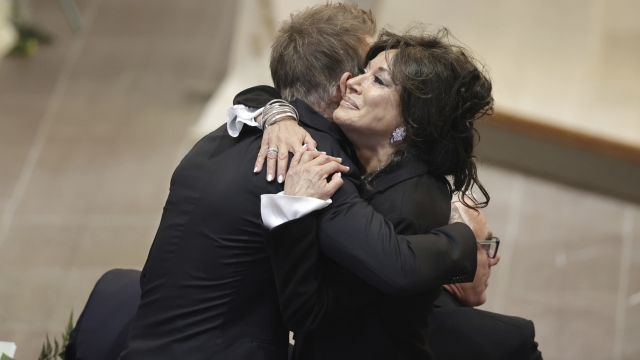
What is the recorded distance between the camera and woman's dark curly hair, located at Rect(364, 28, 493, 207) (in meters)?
1.87

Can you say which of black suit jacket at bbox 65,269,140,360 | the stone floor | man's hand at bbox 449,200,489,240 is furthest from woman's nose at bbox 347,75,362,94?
the stone floor

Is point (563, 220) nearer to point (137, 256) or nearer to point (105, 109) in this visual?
point (137, 256)

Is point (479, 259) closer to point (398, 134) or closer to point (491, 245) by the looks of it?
point (491, 245)

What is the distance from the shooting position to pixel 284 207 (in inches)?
64.9

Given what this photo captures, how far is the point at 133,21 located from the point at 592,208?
130 inches

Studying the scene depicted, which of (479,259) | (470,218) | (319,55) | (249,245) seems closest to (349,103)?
(319,55)

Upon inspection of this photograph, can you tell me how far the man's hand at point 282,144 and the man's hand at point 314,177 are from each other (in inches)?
1.0

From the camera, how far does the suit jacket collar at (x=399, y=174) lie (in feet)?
6.14

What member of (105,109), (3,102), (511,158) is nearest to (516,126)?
(511,158)

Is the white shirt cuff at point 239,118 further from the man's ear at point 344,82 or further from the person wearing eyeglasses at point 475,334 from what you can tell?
the person wearing eyeglasses at point 475,334

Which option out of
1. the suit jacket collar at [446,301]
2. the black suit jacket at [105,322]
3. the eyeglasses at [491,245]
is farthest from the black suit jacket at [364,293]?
the black suit jacket at [105,322]

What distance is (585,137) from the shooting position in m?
4.11

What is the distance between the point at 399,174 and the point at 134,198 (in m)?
2.47

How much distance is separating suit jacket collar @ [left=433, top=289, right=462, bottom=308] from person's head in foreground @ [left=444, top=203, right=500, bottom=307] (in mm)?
18
